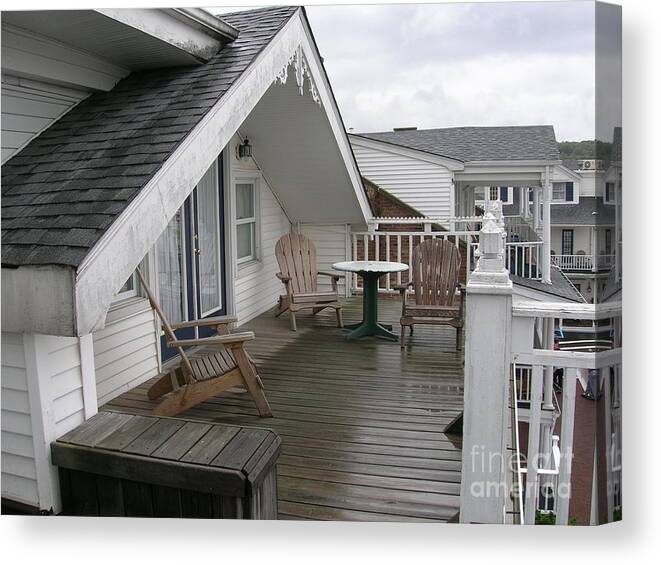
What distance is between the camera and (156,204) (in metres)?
2.87

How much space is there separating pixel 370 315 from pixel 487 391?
3404mm

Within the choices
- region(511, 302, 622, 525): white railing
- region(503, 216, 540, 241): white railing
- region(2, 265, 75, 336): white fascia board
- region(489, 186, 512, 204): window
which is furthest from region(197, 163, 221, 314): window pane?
Answer: region(489, 186, 512, 204): window

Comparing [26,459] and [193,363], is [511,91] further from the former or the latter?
[26,459]

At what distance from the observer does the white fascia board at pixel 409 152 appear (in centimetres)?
1059

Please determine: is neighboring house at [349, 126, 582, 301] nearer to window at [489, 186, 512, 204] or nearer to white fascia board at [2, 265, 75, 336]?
window at [489, 186, 512, 204]

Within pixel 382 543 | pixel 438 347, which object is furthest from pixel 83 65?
pixel 438 347

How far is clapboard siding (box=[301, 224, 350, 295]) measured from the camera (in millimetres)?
8023

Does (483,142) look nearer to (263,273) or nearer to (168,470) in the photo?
(263,273)

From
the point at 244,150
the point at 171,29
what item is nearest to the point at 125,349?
the point at 171,29

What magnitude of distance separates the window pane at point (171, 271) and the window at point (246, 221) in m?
1.50

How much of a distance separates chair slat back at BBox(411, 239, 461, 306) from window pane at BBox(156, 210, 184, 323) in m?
2.10

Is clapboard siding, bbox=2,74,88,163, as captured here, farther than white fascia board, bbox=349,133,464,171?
No

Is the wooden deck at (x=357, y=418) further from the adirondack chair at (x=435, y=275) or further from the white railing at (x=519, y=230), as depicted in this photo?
the white railing at (x=519, y=230)

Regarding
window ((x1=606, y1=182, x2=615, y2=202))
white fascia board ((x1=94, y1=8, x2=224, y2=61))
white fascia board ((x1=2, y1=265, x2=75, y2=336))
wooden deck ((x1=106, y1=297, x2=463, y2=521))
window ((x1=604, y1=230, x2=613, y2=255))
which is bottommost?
wooden deck ((x1=106, y1=297, x2=463, y2=521))
